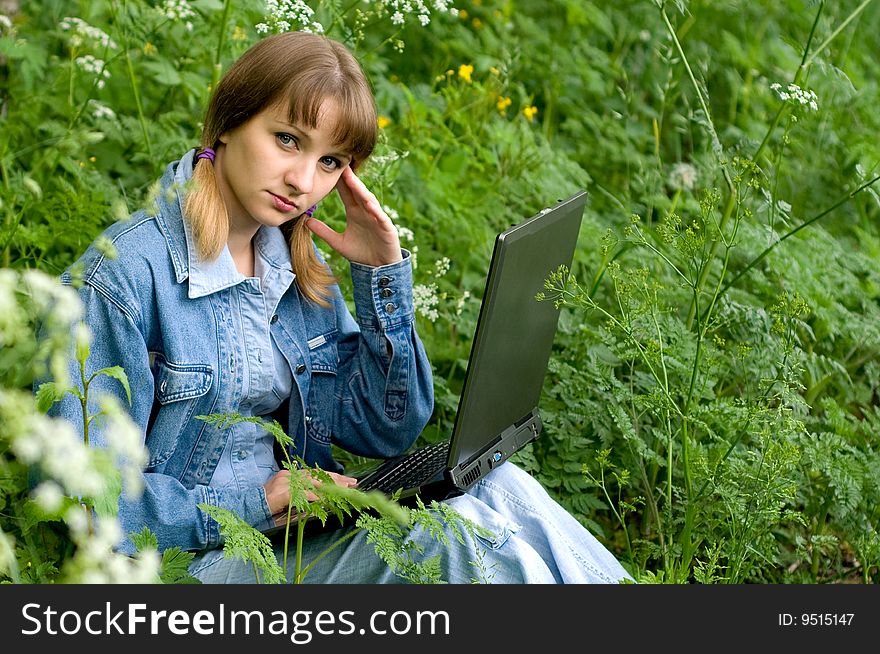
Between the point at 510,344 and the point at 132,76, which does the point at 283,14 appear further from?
the point at 510,344

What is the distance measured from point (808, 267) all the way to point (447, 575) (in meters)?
1.58

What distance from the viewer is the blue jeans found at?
1.89 meters

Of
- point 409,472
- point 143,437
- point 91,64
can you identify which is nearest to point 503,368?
point 409,472

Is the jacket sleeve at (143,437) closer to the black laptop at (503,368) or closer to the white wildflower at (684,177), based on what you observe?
the black laptop at (503,368)

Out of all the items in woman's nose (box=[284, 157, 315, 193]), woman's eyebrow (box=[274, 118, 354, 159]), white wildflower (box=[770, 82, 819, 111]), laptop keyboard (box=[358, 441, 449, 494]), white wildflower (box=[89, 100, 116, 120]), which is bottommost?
laptop keyboard (box=[358, 441, 449, 494])

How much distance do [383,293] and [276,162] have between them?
417 millimetres

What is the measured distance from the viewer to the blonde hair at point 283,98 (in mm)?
1958

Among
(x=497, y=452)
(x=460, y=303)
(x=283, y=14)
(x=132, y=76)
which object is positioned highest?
(x=283, y=14)

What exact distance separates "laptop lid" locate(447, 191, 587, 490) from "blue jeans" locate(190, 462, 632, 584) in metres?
0.07

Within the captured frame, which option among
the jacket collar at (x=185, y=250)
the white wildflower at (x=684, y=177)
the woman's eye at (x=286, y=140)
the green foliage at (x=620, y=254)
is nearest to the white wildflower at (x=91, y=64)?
the green foliage at (x=620, y=254)

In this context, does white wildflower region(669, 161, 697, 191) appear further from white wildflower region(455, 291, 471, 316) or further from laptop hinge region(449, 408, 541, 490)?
laptop hinge region(449, 408, 541, 490)

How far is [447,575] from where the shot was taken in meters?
1.89

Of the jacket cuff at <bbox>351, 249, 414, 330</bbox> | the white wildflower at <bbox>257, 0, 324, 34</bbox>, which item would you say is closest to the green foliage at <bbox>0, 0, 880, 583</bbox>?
the white wildflower at <bbox>257, 0, 324, 34</bbox>

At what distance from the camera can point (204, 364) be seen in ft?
6.63
